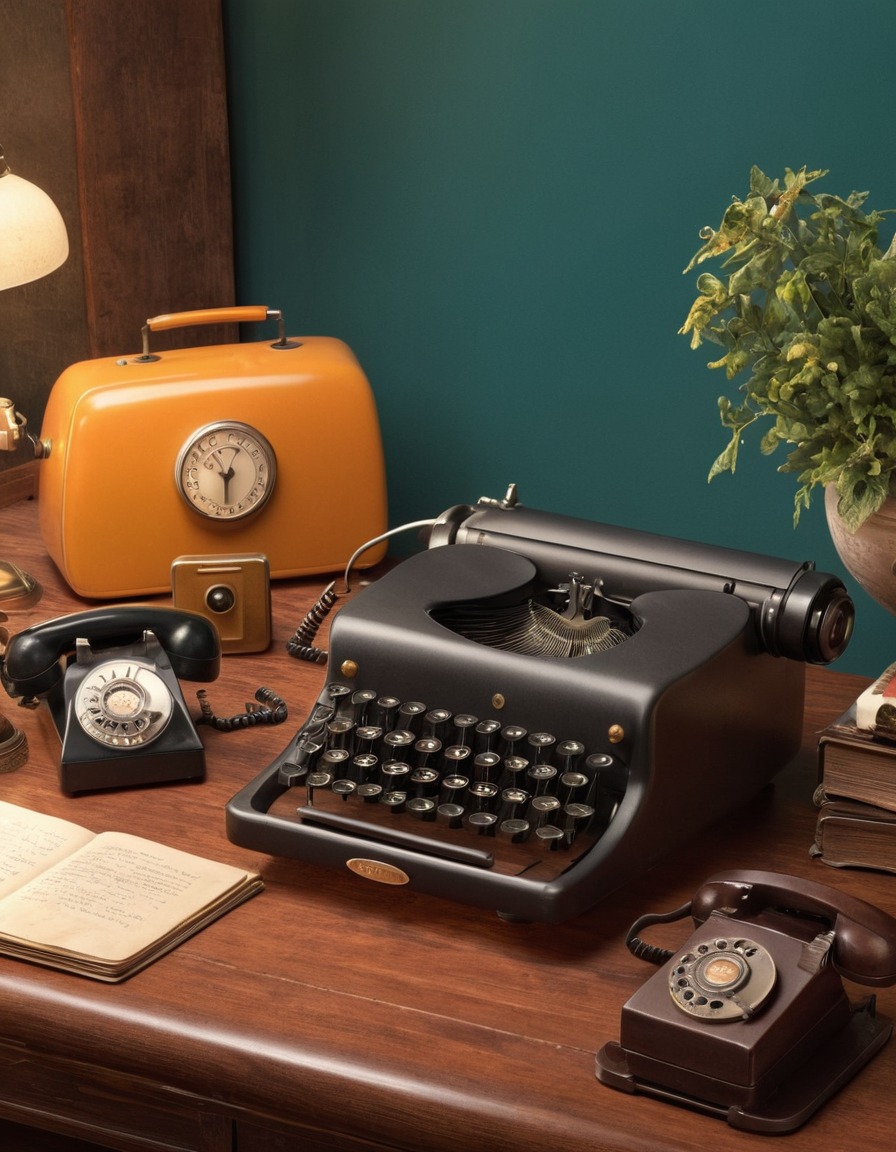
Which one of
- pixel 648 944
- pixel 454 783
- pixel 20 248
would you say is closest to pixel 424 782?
pixel 454 783

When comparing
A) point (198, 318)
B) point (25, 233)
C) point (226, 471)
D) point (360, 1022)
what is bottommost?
point (360, 1022)

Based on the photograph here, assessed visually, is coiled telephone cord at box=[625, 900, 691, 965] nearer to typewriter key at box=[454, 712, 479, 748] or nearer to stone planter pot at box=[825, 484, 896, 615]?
typewriter key at box=[454, 712, 479, 748]

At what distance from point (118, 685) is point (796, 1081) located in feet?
2.49

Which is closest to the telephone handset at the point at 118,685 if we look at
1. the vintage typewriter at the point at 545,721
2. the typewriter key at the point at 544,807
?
the vintage typewriter at the point at 545,721

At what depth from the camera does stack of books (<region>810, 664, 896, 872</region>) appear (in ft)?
4.18

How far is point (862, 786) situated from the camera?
4.22 ft

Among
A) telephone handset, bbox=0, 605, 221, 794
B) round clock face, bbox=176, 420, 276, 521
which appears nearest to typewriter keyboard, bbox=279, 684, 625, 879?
telephone handset, bbox=0, 605, 221, 794

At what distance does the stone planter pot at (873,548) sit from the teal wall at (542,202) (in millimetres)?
556

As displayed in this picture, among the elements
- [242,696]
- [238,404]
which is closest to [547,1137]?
[242,696]

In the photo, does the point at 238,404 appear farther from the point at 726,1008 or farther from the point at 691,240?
→ the point at 726,1008

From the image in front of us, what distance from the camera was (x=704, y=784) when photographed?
1317mm

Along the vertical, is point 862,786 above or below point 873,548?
below

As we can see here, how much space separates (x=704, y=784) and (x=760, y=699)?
118mm

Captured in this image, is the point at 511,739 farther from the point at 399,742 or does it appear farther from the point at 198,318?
the point at 198,318
